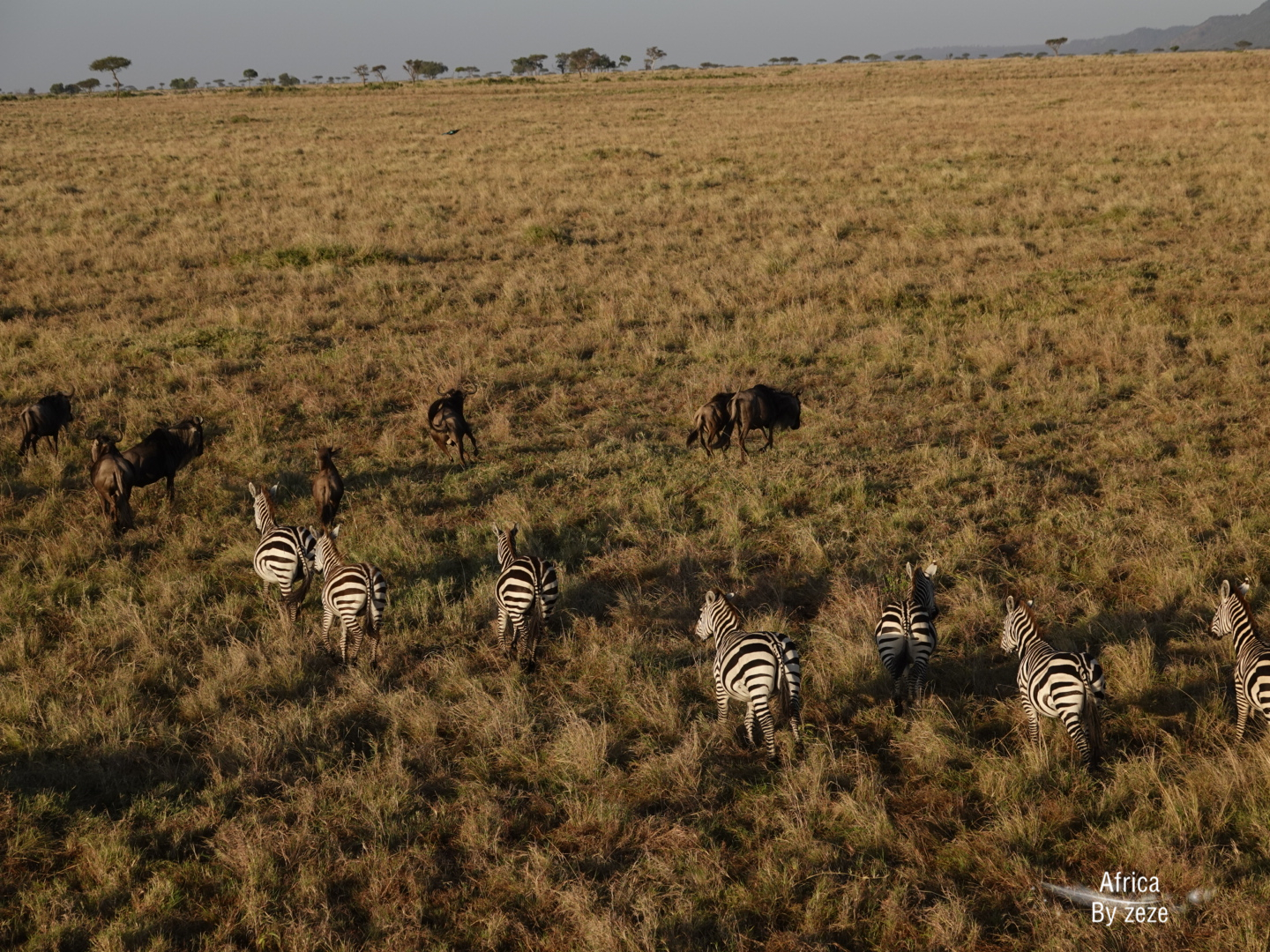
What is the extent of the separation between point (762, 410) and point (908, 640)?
4.51 metres

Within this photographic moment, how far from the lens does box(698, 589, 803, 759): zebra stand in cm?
502

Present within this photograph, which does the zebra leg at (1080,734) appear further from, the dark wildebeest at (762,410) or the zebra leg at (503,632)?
the dark wildebeest at (762,410)

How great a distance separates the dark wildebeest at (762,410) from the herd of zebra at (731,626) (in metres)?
3.26

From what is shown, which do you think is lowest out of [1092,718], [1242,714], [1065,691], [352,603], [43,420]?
[1242,714]

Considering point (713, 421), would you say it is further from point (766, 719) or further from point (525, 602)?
point (766, 719)

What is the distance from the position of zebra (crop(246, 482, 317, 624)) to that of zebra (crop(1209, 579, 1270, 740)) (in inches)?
245

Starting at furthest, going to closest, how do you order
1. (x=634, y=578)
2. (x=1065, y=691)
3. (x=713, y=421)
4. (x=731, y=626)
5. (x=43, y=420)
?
(x=43, y=420)
(x=713, y=421)
(x=634, y=578)
(x=731, y=626)
(x=1065, y=691)

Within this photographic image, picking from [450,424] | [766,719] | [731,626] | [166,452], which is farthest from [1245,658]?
[166,452]

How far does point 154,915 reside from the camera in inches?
165

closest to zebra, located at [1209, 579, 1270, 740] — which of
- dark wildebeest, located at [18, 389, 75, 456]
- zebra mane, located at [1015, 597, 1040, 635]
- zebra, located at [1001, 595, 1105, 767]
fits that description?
zebra, located at [1001, 595, 1105, 767]

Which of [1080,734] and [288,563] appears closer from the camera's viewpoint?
[1080,734]

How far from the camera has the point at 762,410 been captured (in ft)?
31.6

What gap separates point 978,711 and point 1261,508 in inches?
170

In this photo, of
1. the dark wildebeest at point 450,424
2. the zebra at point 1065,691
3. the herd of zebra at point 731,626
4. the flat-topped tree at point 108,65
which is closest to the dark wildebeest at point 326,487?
the herd of zebra at point 731,626
